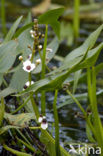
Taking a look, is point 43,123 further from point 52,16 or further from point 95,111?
point 52,16

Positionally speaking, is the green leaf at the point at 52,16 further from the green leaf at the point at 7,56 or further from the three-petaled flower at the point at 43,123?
the three-petaled flower at the point at 43,123

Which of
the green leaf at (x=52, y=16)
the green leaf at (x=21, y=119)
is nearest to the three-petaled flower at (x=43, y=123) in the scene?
the green leaf at (x=21, y=119)

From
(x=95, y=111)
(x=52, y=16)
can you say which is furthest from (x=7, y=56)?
(x=95, y=111)

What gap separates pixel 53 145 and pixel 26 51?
12.0 inches

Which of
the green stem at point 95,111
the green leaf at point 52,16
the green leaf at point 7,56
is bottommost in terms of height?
the green stem at point 95,111

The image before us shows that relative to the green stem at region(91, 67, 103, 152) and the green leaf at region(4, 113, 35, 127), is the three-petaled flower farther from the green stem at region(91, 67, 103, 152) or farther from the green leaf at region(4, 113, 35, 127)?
the green stem at region(91, 67, 103, 152)

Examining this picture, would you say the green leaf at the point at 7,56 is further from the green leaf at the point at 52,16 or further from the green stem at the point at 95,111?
the green stem at the point at 95,111

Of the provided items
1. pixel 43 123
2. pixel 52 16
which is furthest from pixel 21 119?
pixel 52 16

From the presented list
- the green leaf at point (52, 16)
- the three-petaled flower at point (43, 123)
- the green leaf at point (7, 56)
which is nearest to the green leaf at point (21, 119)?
the three-petaled flower at point (43, 123)

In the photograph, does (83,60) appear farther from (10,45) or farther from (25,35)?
(25,35)

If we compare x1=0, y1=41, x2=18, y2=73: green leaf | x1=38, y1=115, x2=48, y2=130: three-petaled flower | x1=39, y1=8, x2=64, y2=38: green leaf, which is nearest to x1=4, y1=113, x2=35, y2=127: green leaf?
x1=38, y1=115, x2=48, y2=130: three-petaled flower

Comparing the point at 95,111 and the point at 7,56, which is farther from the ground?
the point at 7,56

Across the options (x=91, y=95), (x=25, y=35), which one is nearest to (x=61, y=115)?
(x=25, y=35)

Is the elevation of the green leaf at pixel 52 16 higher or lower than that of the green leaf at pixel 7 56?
higher
